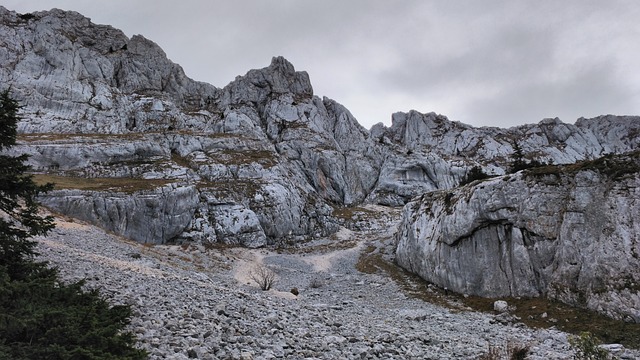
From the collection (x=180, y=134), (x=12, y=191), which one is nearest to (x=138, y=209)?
(x=180, y=134)

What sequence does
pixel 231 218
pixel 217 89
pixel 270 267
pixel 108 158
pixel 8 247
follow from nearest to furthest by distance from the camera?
pixel 8 247 < pixel 270 267 < pixel 231 218 < pixel 108 158 < pixel 217 89

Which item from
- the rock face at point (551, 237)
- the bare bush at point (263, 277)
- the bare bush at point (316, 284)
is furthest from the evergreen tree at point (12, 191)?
the rock face at point (551, 237)

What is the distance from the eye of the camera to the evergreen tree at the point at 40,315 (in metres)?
7.16

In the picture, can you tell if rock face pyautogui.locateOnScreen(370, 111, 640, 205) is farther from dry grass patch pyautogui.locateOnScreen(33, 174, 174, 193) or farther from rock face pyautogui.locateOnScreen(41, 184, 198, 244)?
dry grass patch pyautogui.locateOnScreen(33, 174, 174, 193)

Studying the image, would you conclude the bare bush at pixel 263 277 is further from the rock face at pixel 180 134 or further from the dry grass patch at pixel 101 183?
the dry grass patch at pixel 101 183

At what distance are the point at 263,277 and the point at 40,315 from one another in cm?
2803

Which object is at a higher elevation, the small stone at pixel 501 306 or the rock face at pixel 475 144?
the rock face at pixel 475 144

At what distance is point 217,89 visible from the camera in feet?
491

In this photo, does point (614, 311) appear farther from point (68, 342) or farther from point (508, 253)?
point (68, 342)

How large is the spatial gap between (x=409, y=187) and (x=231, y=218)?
3003 inches

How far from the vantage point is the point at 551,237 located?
1124 inches

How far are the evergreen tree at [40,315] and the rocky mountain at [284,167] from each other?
29.5m

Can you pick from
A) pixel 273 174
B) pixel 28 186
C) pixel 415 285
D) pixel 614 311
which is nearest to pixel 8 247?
pixel 28 186

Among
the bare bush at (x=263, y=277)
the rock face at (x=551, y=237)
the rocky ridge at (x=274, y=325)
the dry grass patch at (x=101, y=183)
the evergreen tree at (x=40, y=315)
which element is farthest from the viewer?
the dry grass patch at (x=101, y=183)
